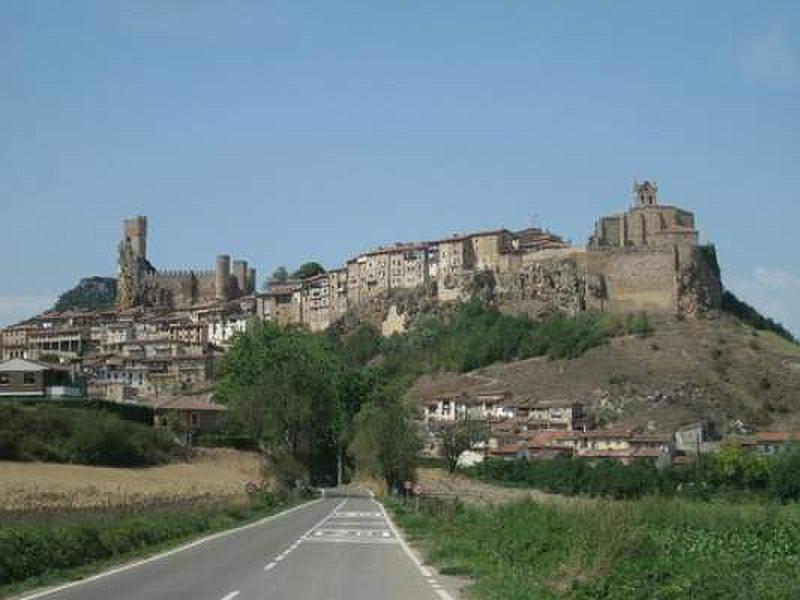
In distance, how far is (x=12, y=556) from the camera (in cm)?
2048

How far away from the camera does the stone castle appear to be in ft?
491

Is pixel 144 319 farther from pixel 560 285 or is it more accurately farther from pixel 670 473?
pixel 670 473

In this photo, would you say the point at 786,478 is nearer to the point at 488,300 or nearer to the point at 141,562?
the point at 141,562

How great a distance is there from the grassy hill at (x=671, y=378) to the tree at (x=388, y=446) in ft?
178

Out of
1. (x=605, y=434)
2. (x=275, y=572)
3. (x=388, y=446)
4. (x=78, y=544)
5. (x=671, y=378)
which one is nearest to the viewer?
(x=275, y=572)

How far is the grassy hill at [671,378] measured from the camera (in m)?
124

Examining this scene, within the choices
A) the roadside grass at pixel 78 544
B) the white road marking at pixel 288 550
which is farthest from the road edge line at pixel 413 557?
the roadside grass at pixel 78 544

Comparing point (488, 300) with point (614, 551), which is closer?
point (614, 551)

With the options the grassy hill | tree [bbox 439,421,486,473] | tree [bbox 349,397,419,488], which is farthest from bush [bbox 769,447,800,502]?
the grassy hill

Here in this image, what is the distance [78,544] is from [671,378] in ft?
366

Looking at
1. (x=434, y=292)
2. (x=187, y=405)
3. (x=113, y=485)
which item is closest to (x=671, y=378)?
(x=434, y=292)

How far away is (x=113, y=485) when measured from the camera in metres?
59.8

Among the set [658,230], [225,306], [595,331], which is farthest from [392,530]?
[225,306]

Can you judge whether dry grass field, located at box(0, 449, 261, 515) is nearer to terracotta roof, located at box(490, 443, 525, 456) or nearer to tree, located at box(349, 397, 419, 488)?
tree, located at box(349, 397, 419, 488)
